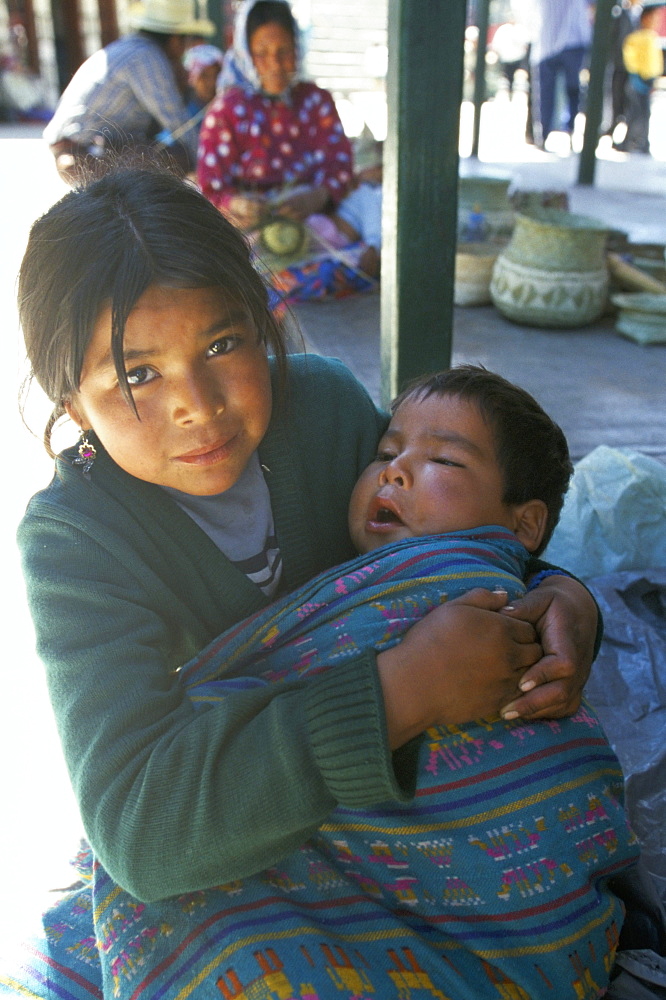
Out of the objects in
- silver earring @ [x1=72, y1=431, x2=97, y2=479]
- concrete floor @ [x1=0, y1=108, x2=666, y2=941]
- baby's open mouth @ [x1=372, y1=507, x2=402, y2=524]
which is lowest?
concrete floor @ [x1=0, y1=108, x2=666, y2=941]

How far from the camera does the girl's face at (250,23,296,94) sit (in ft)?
14.0

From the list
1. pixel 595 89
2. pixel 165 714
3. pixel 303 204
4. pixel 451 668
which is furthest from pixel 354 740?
pixel 595 89

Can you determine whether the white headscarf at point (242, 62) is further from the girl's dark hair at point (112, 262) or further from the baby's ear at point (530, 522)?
the baby's ear at point (530, 522)

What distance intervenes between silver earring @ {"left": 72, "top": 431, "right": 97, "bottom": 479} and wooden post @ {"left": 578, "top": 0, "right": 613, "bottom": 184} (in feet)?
22.9

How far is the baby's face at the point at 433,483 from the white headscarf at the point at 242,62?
144 inches

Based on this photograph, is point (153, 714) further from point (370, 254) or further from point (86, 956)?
point (370, 254)

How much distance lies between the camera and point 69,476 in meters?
1.11

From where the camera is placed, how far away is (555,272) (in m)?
4.09

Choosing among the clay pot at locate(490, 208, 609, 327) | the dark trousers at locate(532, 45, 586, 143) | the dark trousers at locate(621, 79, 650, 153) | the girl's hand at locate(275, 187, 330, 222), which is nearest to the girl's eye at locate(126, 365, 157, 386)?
the clay pot at locate(490, 208, 609, 327)

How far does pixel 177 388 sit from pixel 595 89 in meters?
7.09

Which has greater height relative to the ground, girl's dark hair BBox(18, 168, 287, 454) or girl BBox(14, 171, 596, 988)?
girl's dark hair BBox(18, 168, 287, 454)

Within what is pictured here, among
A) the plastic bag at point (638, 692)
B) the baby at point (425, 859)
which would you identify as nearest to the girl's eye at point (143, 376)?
the baby at point (425, 859)

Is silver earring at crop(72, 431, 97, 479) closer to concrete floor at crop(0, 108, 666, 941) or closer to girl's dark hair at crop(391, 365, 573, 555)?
concrete floor at crop(0, 108, 666, 941)

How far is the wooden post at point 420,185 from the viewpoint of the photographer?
1.92 meters
